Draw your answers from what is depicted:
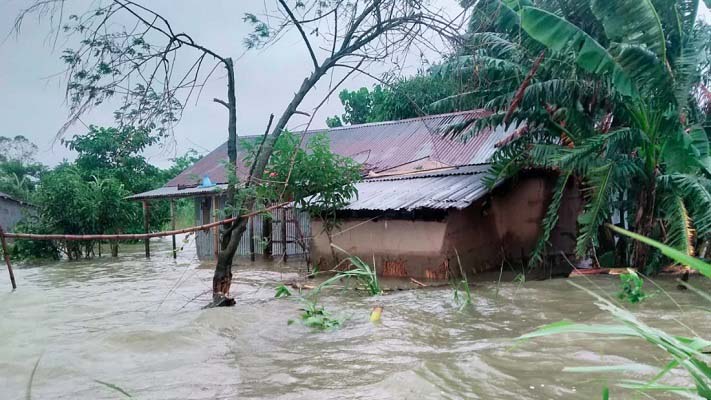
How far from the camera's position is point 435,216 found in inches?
372

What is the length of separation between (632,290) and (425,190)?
4.92m

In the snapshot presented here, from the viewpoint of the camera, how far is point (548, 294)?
7117 millimetres

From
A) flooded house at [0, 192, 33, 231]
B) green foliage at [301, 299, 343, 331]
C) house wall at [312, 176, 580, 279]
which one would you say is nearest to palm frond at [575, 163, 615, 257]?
house wall at [312, 176, 580, 279]

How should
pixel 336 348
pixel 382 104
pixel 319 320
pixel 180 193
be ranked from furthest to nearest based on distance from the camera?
1. pixel 382 104
2. pixel 180 193
3. pixel 319 320
4. pixel 336 348

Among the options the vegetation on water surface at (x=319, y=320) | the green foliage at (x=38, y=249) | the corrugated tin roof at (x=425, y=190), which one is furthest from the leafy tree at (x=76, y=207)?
the vegetation on water surface at (x=319, y=320)

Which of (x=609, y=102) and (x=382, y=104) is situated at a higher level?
(x=382, y=104)

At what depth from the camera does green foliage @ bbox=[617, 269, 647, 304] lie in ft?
19.4

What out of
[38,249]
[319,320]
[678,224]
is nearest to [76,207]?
[38,249]

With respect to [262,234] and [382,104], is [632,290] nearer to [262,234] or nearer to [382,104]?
[262,234]

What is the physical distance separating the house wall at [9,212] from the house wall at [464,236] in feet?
64.0

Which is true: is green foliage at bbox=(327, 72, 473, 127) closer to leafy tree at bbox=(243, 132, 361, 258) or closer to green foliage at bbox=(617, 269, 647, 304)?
leafy tree at bbox=(243, 132, 361, 258)

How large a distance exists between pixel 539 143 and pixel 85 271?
11672 mm

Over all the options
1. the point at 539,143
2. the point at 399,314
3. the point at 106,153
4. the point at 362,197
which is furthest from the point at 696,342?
the point at 106,153

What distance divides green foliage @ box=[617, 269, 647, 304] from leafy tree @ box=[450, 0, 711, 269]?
4.68 feet
